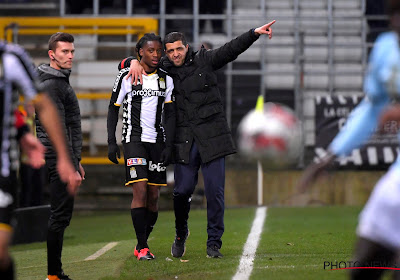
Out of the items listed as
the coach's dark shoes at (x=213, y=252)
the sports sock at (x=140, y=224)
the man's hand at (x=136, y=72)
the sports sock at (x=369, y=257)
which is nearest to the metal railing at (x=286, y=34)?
the man's hand at (x=136, y=72)

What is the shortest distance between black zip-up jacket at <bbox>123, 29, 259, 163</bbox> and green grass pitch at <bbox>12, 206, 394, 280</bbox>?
1066mm

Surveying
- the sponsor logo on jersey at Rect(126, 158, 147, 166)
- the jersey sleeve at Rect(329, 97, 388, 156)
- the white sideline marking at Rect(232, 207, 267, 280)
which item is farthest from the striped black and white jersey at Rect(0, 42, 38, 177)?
the sponsor logo on jersey at Rect(126, 158, 147, 166)

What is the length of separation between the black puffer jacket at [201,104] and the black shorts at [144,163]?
0.22 m

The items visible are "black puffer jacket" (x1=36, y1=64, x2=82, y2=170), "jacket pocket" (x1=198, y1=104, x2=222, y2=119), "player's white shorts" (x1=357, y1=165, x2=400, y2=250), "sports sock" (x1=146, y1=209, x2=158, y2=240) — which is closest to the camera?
"player's white shorts" (x1=357, y1=165, x2=400, y2=250)

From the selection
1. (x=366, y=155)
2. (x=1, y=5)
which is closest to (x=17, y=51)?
(x=366, y=155)

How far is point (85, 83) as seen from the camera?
18406mm

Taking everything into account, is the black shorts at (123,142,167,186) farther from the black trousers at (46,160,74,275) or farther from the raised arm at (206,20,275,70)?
the black trousers at (46,160,74,275)

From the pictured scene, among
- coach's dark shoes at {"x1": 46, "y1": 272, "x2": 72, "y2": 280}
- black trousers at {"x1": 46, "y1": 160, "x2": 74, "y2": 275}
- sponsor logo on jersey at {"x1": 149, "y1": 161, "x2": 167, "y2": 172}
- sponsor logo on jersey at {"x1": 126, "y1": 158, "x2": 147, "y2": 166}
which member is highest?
sponsor logo on jersey at {"x1": 126, "y1": 158, "x2": 147, "y2": 166}

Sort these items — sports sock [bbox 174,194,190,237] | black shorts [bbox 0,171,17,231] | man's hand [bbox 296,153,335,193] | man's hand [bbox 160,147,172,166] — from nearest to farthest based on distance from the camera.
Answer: man's hand [bbox 296,153,335,193] → black shorts [bbox 0,171,17,231] → man's hand [bbox 160,147,172,166] → sports sock [bbox 174,194,190,237]

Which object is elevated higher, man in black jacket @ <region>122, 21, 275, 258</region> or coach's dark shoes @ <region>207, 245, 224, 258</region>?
man in black jacket @ <region>122, 21, 275, 258</region>

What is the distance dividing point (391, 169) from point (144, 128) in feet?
14.9

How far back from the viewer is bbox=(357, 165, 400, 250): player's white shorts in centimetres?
405

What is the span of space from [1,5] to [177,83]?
1222 cm

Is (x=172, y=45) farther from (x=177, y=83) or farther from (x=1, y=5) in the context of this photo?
(x=1, y=5)
